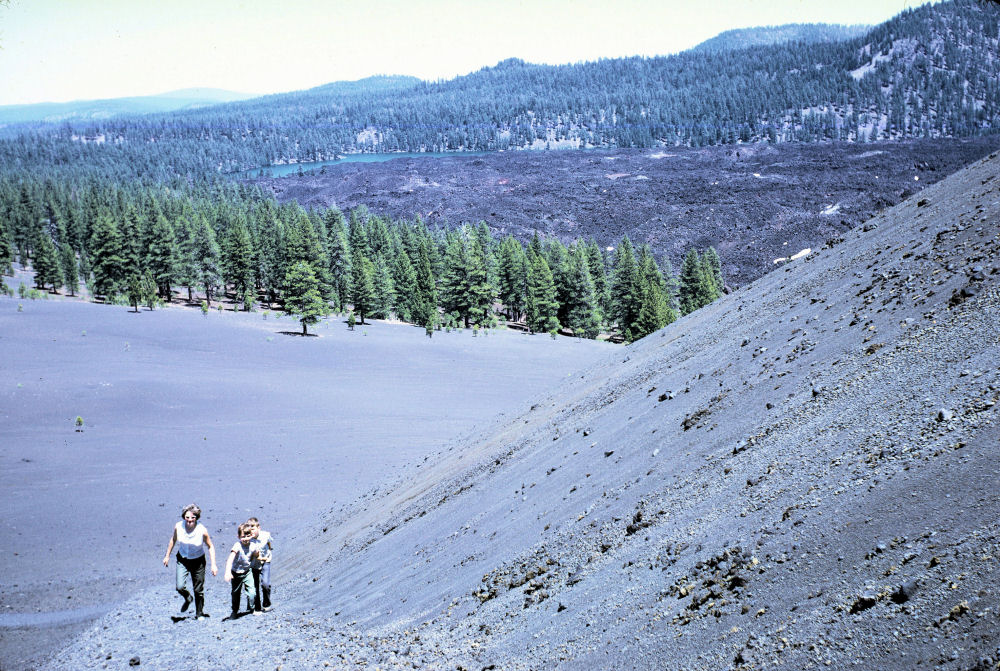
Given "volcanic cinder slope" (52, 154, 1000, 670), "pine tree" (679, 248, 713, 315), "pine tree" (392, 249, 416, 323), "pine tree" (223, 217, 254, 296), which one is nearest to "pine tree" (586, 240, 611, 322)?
"pine tree" (679, 248, 713, 315)

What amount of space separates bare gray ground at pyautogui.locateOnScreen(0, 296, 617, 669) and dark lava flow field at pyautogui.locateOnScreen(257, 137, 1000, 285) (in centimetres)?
5841

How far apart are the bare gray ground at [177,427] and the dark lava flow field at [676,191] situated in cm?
5841

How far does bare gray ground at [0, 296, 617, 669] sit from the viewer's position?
15.6 metres

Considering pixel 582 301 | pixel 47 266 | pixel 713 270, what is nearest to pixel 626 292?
pixel 582 301

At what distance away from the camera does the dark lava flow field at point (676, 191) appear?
105 m

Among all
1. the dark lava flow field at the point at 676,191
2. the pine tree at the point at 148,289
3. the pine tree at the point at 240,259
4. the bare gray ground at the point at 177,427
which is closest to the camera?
the bare gray ground at the point at 177,427

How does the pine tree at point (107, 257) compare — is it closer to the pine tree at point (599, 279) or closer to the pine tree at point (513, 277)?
the pine tree at point (513, 277)

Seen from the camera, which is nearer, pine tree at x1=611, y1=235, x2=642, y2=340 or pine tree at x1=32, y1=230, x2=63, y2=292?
pine tree at x1=611, y1=235, x2=642, y2=340

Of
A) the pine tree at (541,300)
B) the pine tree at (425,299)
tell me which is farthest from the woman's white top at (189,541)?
the pine tree at (541,300)

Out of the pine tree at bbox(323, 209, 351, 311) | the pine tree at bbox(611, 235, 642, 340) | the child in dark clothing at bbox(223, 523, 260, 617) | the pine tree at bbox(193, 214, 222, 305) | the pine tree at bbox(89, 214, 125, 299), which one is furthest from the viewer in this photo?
the pine tree at bbox(323, 209, 351, 311)

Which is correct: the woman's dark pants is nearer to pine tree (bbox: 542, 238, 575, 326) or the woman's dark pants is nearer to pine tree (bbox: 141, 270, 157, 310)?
pine tree (bbox: 141, 270, 157, 310)

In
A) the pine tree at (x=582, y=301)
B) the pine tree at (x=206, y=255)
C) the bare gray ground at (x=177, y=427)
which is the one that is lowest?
the pine tree at (x=582, y=301)

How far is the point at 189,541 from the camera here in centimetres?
1008

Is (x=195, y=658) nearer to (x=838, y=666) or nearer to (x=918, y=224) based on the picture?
(x=838, y=666)
